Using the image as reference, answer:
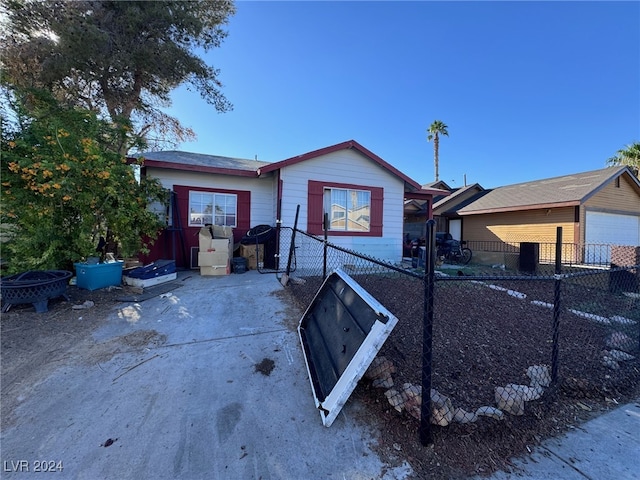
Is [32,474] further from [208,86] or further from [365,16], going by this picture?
[208,86]

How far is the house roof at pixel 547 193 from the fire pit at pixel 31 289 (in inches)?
617

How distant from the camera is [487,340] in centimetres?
333

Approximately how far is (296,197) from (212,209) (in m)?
2.60

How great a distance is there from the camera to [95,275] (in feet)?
15.9

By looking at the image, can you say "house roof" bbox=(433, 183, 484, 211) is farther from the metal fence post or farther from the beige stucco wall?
the metal fence post

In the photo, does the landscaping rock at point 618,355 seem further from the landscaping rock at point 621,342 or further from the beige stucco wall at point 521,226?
the beige stucco wall at point 521,226

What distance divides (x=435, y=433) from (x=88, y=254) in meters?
6.31

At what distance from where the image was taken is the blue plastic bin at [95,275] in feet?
15.7

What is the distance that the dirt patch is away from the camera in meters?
2.58

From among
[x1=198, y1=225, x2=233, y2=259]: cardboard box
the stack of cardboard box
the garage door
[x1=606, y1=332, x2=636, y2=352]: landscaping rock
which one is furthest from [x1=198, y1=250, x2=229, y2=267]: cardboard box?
the garage door

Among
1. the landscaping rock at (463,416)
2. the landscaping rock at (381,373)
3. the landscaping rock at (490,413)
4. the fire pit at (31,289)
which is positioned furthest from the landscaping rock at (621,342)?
the fire pit at (31,289)

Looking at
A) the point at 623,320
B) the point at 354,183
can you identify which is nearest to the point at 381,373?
the point at 623,320

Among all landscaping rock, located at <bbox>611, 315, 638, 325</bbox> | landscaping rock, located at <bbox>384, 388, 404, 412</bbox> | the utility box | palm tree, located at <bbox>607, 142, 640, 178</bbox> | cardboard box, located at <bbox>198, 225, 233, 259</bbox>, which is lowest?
landscaping rock, located at <bbox>384, 388, 404, 412</bbox>

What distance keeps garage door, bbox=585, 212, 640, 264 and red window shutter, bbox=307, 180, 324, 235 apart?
10748 millimetres
